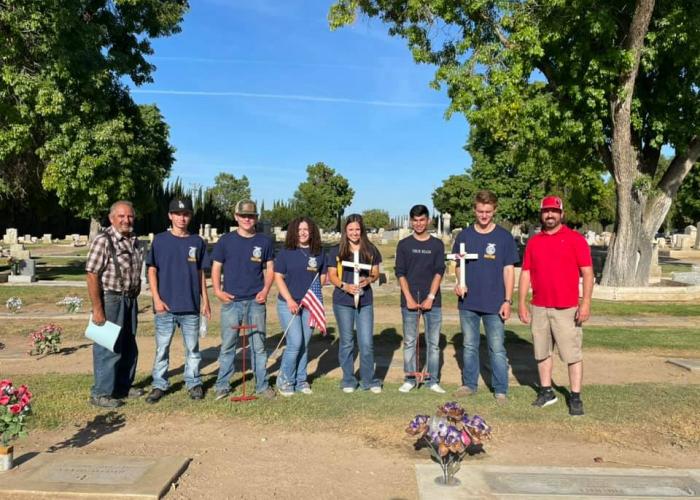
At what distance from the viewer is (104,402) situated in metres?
5.26

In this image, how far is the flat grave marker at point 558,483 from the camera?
3.40 meters

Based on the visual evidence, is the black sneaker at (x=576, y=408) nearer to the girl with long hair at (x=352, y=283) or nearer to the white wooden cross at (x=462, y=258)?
the white wooden cross at (x=462, y=258)

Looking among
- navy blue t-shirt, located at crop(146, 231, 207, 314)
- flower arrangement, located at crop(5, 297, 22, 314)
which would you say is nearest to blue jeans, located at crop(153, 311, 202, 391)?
navy blue t-shirt, located at crop(146, 231, 207, 314)

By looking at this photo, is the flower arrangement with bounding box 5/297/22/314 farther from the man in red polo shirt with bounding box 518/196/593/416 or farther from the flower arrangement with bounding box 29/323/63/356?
Answer: the man in red polo shirt with bounding box 518/196/593/416

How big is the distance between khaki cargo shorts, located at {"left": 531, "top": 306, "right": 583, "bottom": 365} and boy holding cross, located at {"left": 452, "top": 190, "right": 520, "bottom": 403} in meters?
0.31

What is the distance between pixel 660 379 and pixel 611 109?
9.79 meters

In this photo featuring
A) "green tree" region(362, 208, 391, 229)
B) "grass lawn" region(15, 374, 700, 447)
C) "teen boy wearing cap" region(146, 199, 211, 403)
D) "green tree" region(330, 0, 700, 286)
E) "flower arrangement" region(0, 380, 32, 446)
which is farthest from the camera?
"green tree" region(362, 208, 391, 229)

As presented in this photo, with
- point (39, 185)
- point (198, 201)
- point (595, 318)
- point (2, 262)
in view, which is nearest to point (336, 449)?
point (595, 318)

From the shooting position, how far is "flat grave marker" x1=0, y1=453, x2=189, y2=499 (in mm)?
3406

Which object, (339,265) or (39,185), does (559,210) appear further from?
(39,185)

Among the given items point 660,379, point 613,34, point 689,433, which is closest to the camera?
point 689,433

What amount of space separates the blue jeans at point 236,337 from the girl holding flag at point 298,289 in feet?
0.65

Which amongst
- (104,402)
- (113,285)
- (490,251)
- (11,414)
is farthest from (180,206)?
(490,251)

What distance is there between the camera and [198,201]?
214 feet
